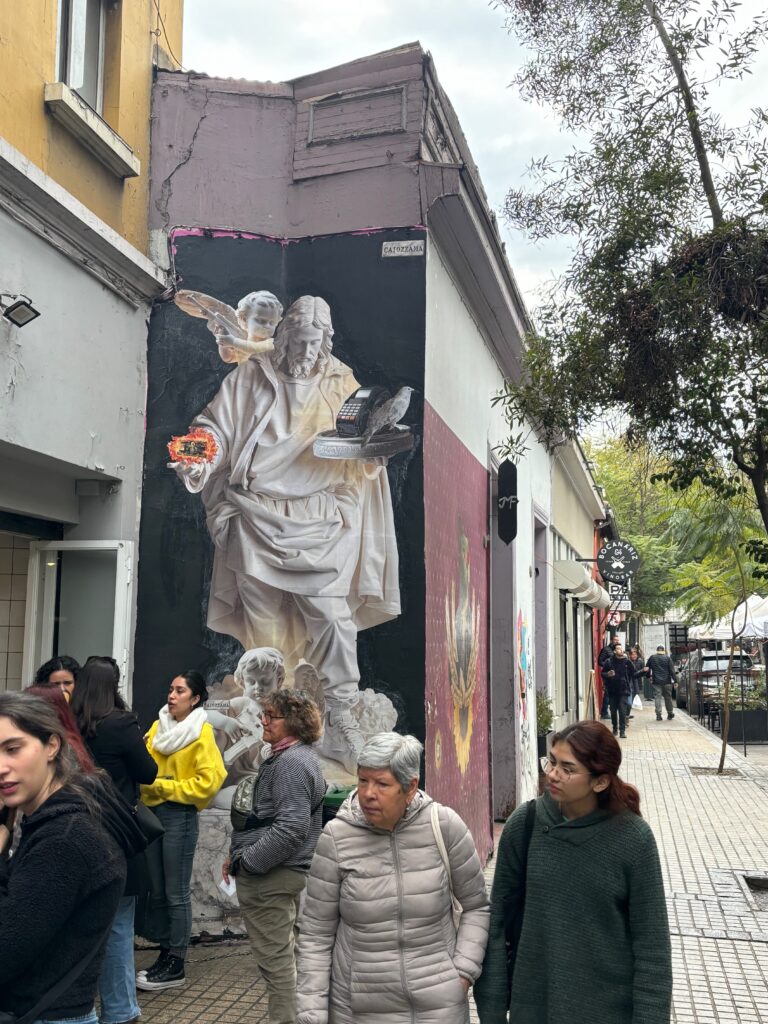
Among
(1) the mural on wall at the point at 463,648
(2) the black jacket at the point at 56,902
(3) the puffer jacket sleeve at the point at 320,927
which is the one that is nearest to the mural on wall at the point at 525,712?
(1) the mural on wall at the point at 463,648

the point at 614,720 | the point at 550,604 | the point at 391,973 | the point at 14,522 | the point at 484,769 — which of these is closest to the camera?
the point at 391,973

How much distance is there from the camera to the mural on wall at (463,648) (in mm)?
7735

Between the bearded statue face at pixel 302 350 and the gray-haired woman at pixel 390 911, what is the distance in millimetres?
3977

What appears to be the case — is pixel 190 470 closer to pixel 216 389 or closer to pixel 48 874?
pixel 216 389

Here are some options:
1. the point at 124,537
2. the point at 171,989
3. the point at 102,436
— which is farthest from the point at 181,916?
the point at 102,436

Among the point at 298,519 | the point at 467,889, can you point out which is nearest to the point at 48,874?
the point at 467,889

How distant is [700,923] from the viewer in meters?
7.32

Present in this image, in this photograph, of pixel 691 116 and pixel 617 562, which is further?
pixel 617 562

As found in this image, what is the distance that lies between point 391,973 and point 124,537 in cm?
422

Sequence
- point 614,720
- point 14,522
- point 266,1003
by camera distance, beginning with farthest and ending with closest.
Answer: point 614,720
point 14,522
point 266,1003

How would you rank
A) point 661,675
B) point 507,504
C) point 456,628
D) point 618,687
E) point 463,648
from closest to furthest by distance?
point 456,628, point 463,648, point 507,504, point 618,687, point 661,675

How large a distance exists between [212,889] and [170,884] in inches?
34.2

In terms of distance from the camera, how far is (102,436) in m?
6.62

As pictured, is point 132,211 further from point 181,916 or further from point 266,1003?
point 266,1003
